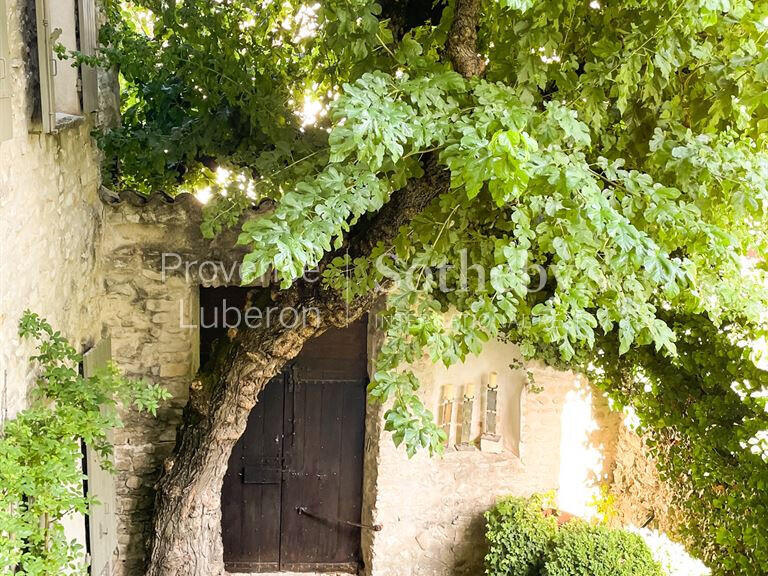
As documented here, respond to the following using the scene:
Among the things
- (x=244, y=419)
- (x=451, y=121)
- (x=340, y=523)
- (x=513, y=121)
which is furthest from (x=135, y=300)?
(x=513, y=121)

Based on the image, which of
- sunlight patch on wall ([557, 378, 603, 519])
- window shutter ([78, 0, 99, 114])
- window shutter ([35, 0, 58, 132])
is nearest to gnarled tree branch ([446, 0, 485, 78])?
window shutter ([35, 0, 58, 132])

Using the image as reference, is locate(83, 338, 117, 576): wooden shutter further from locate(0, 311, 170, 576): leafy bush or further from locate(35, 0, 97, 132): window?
locate(35, 0, 97, 132): window

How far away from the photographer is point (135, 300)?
4949mm

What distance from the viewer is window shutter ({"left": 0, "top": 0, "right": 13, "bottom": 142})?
9.33 feet

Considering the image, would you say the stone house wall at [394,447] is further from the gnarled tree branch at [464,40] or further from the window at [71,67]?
the gnarled tree branch at [464,40]

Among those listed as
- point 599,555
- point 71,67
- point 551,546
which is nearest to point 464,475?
point 551,546

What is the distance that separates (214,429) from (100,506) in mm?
799

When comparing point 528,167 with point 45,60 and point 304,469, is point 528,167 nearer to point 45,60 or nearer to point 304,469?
point 45,60

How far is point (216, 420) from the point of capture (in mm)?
4691

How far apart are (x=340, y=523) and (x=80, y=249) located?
2.84 m

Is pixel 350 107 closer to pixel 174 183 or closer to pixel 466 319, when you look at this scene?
pixel 466 319

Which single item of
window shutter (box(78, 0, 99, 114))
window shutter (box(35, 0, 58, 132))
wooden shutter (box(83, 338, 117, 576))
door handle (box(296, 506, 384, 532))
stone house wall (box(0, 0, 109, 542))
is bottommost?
door handle (box(296, 506, 384, 532))

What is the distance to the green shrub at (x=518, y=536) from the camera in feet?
16.8

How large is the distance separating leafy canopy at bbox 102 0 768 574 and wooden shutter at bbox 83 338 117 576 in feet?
3.40
